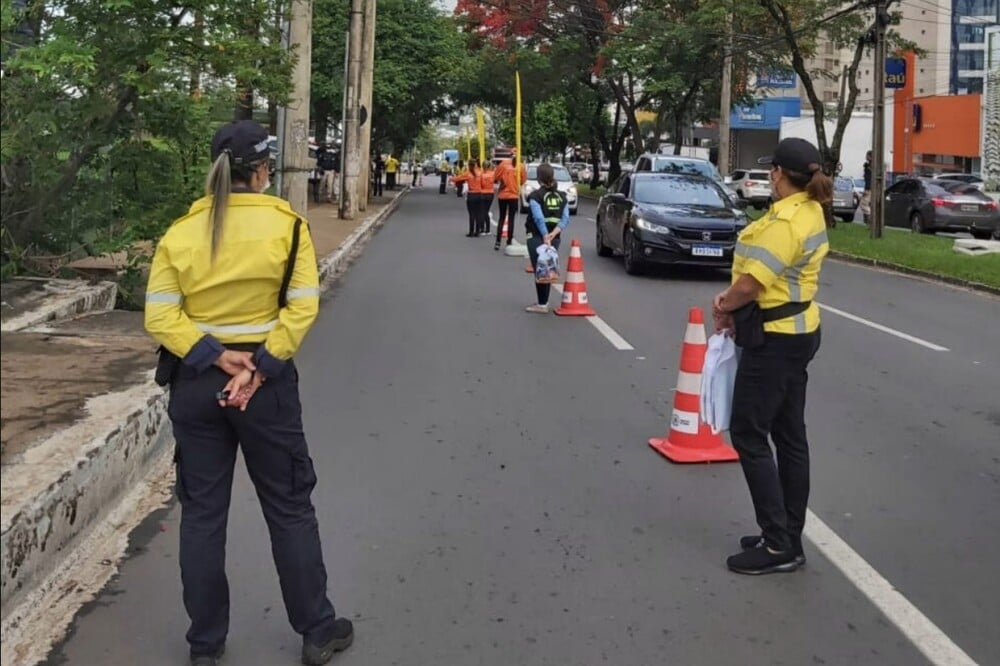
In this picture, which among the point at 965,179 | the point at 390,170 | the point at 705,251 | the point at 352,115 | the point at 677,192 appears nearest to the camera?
the point at 705,251

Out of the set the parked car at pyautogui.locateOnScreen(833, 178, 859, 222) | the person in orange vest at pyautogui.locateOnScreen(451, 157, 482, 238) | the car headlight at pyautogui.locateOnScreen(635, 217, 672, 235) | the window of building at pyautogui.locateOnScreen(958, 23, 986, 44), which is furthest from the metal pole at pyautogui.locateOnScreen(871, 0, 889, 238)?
the window of building at pyautogui.locateOnScreen(958, 23, 986, 44)

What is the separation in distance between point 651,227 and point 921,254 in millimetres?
6365

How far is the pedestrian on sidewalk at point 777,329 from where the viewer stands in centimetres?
479

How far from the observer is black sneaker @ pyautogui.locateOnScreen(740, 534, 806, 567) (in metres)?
5.00

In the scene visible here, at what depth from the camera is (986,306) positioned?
14578 mm

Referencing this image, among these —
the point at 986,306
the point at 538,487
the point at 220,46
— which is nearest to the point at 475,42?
the point at 986,306

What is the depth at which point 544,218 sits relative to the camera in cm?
1253

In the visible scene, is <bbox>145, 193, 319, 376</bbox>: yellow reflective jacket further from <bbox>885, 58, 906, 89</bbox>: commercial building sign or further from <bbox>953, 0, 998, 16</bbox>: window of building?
<bbox>953, 0, 998, 16</bbox>: window of building

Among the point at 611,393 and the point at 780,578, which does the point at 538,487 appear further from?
the point at 611,393

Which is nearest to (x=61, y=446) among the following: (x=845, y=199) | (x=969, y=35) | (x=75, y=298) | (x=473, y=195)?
(x=75, y=298)

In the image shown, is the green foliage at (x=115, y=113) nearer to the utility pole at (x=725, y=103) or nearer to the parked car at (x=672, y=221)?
the parked car at (x=672, y=221)

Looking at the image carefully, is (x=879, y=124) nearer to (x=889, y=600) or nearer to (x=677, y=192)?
(x=677, y=192)

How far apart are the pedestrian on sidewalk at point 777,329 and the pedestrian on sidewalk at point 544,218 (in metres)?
7.55

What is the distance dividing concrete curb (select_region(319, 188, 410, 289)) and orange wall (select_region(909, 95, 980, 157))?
39167 mm
